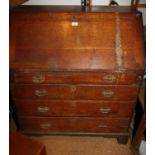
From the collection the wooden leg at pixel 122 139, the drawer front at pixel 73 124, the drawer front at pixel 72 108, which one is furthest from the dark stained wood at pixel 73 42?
the wooden leg at pixel 122 139

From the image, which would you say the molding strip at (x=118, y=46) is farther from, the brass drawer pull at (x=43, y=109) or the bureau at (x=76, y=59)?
the brass drawer pull at (x=43, y=109)

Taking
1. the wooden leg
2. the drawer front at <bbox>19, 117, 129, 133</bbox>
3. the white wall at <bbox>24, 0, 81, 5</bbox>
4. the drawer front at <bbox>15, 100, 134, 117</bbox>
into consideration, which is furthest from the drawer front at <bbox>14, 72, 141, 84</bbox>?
the white wall at <bbox>24, 0, 81, 5</bbox>

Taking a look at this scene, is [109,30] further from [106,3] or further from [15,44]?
[15,44]

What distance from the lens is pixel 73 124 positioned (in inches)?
71.7

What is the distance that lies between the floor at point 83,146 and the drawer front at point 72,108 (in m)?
0.38

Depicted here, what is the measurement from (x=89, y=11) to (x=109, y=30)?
24cm

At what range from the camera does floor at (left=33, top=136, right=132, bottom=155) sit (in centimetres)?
187

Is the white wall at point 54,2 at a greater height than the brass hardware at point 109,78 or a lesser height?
greater

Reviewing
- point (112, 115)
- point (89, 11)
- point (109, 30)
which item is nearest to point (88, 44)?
point (109, 30)

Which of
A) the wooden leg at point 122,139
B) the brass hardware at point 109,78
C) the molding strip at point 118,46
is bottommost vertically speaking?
the wooden leg at point 122,139

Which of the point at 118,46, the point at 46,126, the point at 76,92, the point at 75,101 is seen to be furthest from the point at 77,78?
the point at 46,126

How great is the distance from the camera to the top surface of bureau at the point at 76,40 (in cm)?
145

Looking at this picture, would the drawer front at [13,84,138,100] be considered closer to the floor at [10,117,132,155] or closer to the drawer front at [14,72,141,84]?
the drawer front at [14,72,141,84]

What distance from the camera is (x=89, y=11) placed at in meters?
1.59
